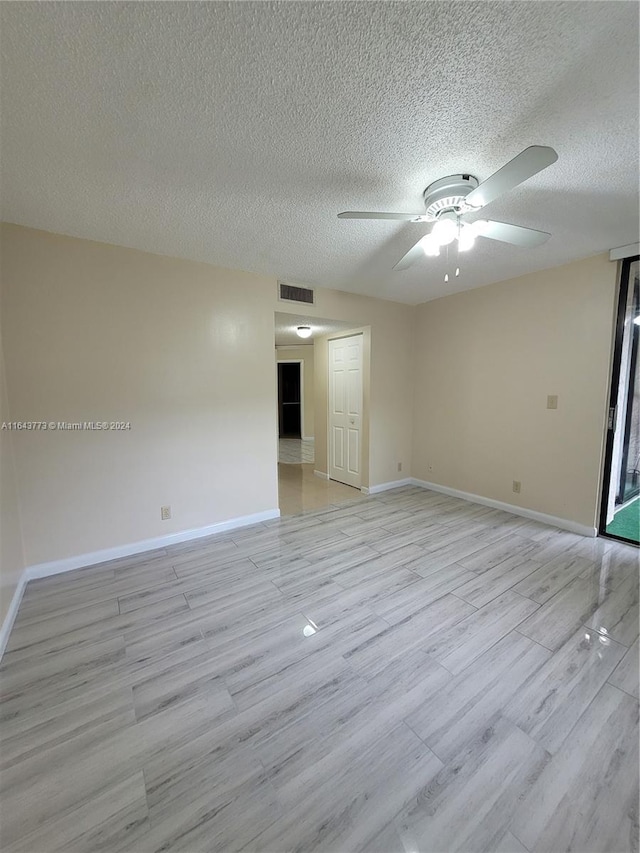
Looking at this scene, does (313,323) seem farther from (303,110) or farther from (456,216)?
(303,110)

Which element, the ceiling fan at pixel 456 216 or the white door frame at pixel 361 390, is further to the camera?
the white door frame at pixel 361 390

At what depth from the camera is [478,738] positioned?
130 cm

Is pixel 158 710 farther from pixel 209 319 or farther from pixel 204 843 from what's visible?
pixel 209 319

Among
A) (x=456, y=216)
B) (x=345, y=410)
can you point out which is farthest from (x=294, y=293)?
(x=456, y=216)

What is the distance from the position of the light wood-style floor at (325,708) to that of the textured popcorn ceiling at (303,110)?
2.49 meters

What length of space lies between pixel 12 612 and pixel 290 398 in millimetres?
7091

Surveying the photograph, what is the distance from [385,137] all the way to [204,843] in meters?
2.68

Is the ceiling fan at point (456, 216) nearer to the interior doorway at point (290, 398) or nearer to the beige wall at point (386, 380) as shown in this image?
the beige wall at point (386, 380)

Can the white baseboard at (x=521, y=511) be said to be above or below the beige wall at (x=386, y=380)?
below

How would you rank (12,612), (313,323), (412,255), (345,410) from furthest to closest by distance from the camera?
(345,410) → (313,323) → (412,255) → (12,612)

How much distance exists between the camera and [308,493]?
4438 millimetres

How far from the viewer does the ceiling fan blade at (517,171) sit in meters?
1.18

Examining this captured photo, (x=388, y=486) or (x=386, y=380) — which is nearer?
(x=386, y=380)

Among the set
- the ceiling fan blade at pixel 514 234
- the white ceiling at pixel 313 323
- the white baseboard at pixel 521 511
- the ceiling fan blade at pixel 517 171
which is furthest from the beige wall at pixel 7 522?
the white baseboard at pixel 521 511
